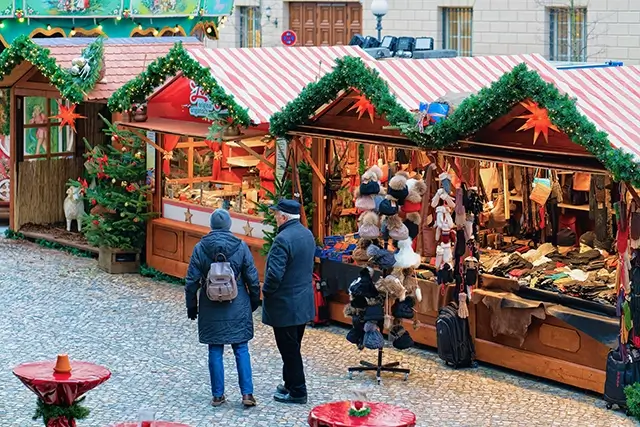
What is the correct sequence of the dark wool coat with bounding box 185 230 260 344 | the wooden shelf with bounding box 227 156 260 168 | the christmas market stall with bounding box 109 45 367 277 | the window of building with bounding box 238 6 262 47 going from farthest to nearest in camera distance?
1. the window of building with bounding box 238 6 262 47
2. the wooden shelf with bounding box 227 156 260 168
3. the christmas market stall with bounding box 109 45 367 277
4. the dark wool coat with bounding box 185 230 260 344

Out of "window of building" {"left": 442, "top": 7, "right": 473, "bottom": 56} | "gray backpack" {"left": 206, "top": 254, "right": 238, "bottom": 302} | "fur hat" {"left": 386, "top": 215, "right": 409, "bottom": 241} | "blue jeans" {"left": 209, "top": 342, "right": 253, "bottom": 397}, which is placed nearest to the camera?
"gray backpack" {"left": 206, "top": 254, "right": 238, "bottom": 302}

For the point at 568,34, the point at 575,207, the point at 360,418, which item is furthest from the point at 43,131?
the point at 568,34

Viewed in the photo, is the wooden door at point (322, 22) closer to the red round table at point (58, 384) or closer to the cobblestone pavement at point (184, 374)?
the cobblestone pavement at point (184, 374)

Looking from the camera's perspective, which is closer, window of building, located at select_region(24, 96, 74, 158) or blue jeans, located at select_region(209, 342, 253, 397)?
blue jeans, located at select_region(209, 342, 253, 397)

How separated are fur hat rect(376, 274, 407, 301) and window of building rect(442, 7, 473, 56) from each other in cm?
2051

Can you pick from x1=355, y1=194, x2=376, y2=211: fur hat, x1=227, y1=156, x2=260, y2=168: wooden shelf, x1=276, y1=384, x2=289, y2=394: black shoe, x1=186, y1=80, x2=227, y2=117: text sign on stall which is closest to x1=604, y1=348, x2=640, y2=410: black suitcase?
x1=355, y1=194, x2=376, y2=211: fur hat

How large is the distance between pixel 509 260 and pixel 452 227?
2.16ft

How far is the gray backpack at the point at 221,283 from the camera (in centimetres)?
1138

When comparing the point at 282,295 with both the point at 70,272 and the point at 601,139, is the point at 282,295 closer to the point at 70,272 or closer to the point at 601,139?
the point at 601,139

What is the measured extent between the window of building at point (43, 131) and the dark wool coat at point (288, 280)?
330 inches

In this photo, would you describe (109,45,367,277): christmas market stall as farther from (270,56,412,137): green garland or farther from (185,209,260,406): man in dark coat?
(185,209,260,406): man in dark coat

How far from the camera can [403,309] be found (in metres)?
12.5

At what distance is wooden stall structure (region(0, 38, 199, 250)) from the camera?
17891mm

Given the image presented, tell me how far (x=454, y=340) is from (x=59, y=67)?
22.3ft
